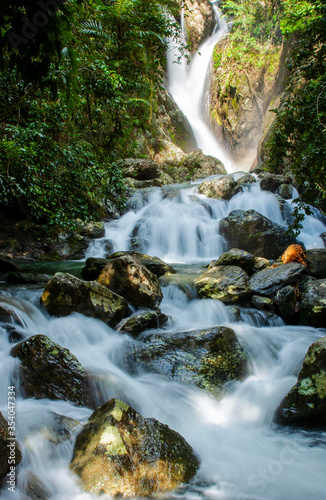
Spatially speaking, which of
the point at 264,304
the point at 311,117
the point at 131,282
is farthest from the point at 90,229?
the point at 311,117

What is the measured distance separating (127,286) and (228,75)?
998 inches

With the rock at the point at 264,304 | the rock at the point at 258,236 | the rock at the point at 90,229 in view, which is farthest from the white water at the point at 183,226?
the rock at the point at 264,304

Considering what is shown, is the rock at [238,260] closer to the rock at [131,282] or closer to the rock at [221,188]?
the rock at [131,282]

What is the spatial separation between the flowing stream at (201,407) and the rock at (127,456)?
84 millimetres

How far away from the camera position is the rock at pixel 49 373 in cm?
302

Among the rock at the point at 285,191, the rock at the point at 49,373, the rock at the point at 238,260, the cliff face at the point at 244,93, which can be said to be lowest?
the rock at the point at 49,373

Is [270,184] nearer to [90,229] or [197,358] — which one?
[90,229]

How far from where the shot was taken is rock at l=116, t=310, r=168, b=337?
4.55 meters

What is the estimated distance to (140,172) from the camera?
16.0 m

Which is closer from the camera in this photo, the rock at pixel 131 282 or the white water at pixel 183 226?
the rock at pixel 131 282

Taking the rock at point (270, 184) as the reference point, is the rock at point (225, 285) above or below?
below

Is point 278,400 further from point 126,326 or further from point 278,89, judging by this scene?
point 278,89

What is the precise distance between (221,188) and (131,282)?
1012cm

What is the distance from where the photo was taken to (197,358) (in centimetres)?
393
